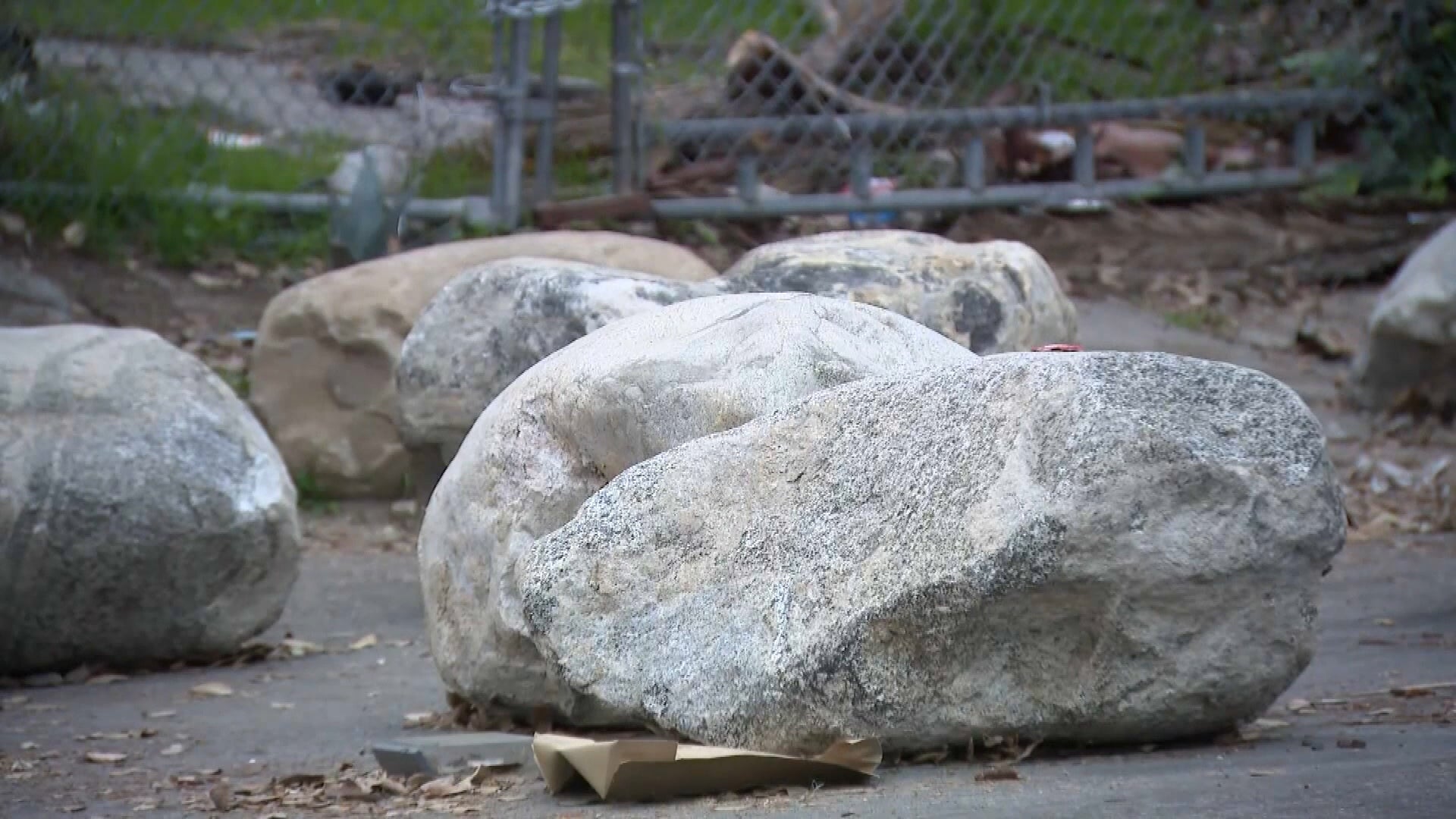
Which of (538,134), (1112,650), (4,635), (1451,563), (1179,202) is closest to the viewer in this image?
(1112,650)

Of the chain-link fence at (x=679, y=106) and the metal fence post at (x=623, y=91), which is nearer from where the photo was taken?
the chain-link fence at (x=679, y=106)

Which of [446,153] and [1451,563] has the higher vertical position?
[446,153]

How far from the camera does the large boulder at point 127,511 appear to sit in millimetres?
4285

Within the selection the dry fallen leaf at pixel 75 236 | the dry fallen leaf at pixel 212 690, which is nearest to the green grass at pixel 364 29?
the dry fallen leaf at pixel 75 236

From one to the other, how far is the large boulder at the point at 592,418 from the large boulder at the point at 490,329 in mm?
939

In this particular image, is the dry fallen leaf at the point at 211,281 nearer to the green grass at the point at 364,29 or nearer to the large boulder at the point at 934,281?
the green grass at the point at 364,29

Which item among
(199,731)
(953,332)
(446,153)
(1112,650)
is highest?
(446,153)

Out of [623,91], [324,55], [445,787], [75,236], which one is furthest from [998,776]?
[324,55]

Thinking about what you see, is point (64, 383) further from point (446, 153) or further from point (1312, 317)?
point (1312, 317)

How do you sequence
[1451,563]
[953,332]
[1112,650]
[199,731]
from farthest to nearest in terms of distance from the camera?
1. [1451,563]
2. [953,332]
3. [199,731]
4. [1112,650]

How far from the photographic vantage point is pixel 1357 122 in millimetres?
8820

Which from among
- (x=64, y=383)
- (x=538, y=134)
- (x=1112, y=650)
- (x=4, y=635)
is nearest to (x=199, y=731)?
(x=4, y=635)

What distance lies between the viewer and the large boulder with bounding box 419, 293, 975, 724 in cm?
320

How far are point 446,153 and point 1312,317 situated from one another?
12.3 feet
